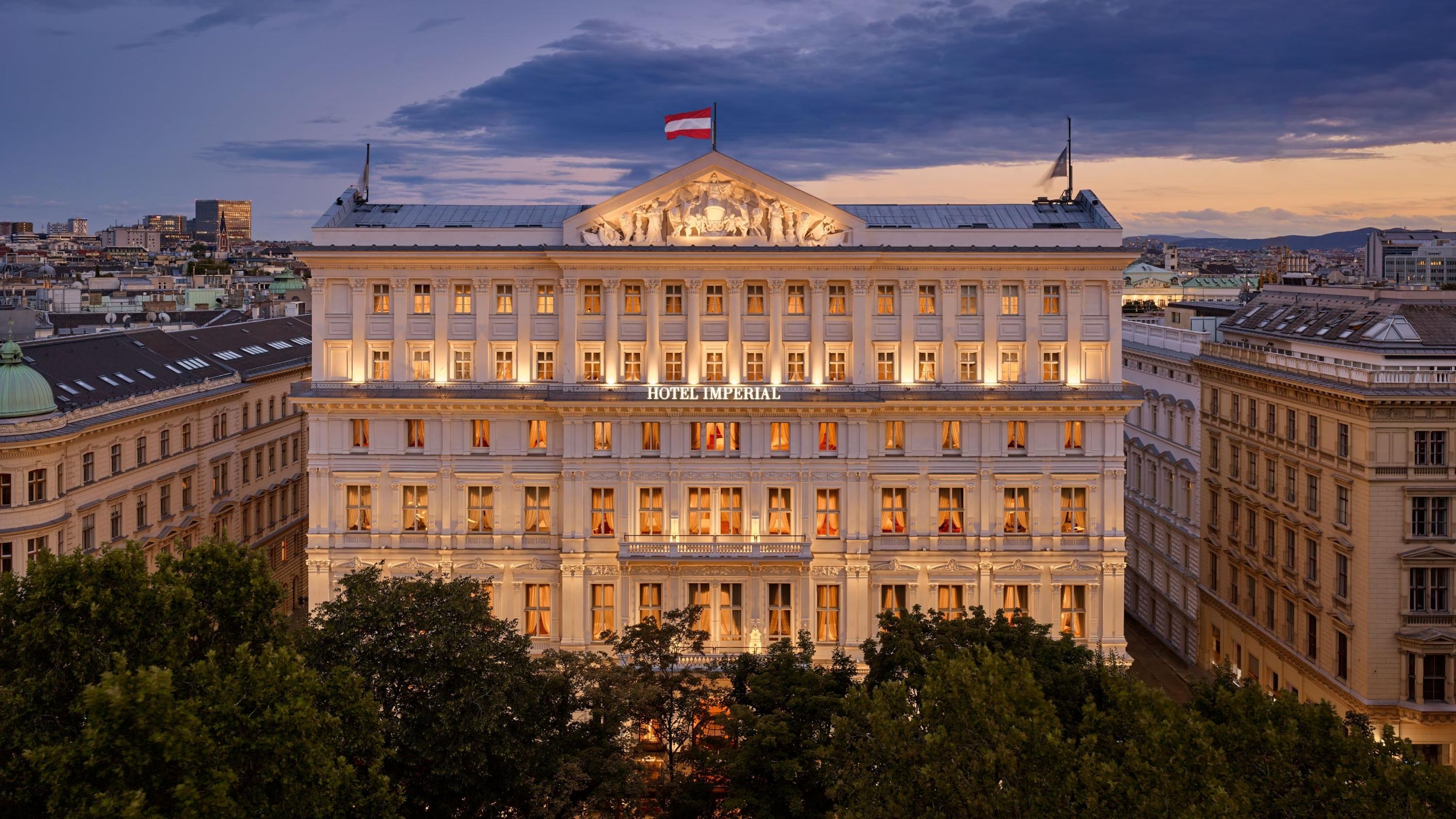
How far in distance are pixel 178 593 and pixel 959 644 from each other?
33269mm

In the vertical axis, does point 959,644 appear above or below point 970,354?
below

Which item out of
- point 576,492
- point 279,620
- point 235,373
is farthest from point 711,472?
point 235,373

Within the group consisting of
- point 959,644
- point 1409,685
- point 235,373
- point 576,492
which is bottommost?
point 1409,685

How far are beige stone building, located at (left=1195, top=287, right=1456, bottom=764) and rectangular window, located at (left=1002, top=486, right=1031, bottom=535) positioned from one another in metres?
17.5

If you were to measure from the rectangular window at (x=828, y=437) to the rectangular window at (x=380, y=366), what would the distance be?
89.9 feet

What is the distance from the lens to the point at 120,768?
34.8 meters

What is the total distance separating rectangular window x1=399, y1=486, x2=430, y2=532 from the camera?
75.9 meters

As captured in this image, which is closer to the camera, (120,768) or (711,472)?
(120,768)

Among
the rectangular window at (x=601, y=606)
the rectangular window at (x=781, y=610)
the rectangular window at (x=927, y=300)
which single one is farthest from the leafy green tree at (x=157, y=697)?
the rectangular window at (x=927, y=300)

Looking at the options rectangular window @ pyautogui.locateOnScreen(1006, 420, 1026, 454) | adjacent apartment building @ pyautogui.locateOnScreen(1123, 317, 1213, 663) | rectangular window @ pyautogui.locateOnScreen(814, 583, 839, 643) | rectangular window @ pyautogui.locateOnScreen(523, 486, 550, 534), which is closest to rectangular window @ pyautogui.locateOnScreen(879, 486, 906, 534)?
rectangular window @ pyautogui.locateOnScreen(814, 583, 839, 643)

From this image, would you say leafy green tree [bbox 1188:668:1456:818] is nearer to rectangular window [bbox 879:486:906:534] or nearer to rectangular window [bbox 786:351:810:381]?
rectangular window [bbox 879:486:906:534]

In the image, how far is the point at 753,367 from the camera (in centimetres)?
7531

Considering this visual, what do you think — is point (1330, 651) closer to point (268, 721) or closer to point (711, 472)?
point (711, 472)

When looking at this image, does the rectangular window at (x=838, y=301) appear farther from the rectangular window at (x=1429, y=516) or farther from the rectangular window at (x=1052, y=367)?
the rectangular window at (x=1429, y=516)
